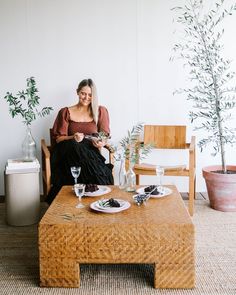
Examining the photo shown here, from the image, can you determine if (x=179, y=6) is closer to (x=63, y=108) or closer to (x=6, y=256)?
(x=63, y=108)

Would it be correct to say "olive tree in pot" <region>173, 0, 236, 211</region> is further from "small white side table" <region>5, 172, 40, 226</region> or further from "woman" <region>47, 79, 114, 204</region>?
"small white side table" <region>5, 172, 40, 226</region>

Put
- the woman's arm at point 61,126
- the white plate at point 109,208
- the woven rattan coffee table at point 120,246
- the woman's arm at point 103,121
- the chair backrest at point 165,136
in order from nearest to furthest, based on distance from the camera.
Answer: the woven rattan coffee table at point 120,246
the white plate at point 109,208
the woman's arm at point 61,126
the woman's arm at point 103,121
the chair backrest at point 165,136

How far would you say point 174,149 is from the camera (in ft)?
13.8

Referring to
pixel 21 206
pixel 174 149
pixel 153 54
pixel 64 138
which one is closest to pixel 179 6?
pixel 153 54

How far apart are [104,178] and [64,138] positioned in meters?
0.55

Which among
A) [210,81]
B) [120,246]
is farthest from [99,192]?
[210,81]

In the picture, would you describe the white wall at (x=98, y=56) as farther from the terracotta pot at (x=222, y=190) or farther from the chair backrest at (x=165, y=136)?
the terracotta pot at (x=222, y=190)

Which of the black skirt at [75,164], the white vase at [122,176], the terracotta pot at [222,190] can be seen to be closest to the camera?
the white vase at [122,176]

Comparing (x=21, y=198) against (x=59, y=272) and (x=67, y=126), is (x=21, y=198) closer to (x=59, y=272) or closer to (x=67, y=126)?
(x=67, y=126)

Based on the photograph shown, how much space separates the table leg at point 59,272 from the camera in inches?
89.2

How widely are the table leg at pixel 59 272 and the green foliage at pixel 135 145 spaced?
5.27 feet

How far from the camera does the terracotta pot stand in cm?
365

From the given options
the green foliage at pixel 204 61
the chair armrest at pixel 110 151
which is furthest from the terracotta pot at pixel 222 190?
the chair armrest at pixel 110 151

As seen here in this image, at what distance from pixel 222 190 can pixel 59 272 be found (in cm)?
194
